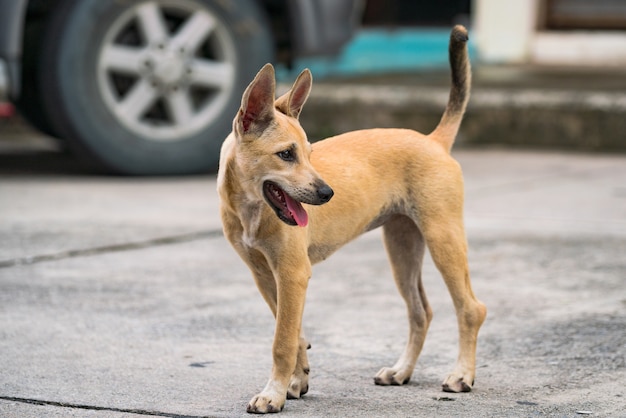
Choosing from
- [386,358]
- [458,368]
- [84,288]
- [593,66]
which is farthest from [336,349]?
[593,66]

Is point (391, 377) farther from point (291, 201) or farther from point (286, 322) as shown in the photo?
point (291, 201)

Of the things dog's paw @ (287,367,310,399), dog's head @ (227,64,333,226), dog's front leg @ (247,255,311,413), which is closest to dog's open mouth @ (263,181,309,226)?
dog's head @ (227,64,333,226)

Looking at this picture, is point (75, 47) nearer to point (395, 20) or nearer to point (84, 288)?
point (84, 288)

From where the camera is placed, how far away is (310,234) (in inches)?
129

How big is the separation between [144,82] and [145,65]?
0.10 meters

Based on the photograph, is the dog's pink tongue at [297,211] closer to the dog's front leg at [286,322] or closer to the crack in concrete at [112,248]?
the dog's front leg at [286,322]

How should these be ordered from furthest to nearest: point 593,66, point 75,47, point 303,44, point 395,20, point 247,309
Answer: point 395,20, point 593,66, point 303,44, point 75,47, point 247,309

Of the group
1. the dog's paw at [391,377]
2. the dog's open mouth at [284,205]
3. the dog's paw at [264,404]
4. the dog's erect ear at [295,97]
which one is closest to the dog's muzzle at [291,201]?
the dog's open mouth at [284,205]

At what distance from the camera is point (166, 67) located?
6.72 metres

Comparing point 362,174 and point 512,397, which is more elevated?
point 362,174

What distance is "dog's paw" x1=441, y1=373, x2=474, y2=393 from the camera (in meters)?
3.28

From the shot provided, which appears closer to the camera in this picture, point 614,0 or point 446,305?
point 446,305

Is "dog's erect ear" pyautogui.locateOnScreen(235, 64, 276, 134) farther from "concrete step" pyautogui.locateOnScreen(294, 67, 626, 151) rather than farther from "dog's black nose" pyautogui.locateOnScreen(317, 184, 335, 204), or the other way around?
"concrete step" pyautogui.locateOnScreen(294, 67, 626, 151)

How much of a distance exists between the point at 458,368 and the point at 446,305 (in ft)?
3.24
